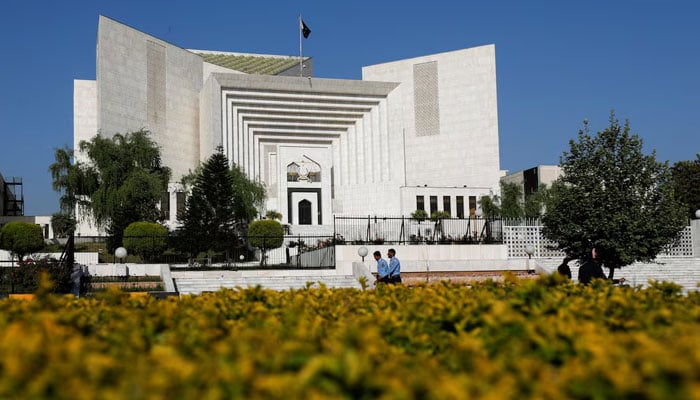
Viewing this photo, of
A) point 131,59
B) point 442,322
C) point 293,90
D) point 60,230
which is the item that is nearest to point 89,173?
point 60,230

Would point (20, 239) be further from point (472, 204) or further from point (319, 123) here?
point (472, 204)

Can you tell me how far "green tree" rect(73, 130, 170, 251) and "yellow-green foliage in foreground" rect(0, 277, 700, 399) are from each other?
31.4 m

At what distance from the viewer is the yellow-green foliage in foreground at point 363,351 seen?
8.23 ft

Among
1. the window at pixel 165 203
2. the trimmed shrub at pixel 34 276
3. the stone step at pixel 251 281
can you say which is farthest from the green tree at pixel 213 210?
the trimmed shrub at pixel 34 276

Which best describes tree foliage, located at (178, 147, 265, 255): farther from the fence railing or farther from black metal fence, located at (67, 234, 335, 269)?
the fence railing

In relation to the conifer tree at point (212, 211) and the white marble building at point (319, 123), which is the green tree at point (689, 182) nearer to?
the white marble building at point (319, 123)

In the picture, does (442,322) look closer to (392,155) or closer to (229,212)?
(229,212)

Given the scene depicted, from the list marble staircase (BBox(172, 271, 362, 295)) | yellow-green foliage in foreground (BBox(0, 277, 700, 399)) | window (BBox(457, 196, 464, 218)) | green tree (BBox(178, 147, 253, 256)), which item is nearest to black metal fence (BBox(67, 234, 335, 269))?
green tree (BBox(178, 147, 253, 256))

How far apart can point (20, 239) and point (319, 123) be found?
81.7 ft

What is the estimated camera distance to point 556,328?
3820mm

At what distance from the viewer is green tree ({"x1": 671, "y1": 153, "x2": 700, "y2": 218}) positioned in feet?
150

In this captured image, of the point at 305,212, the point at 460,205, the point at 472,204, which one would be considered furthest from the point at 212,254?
the point at 472,204

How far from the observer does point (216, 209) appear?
3428cm

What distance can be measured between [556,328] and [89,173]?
37.8 metres
